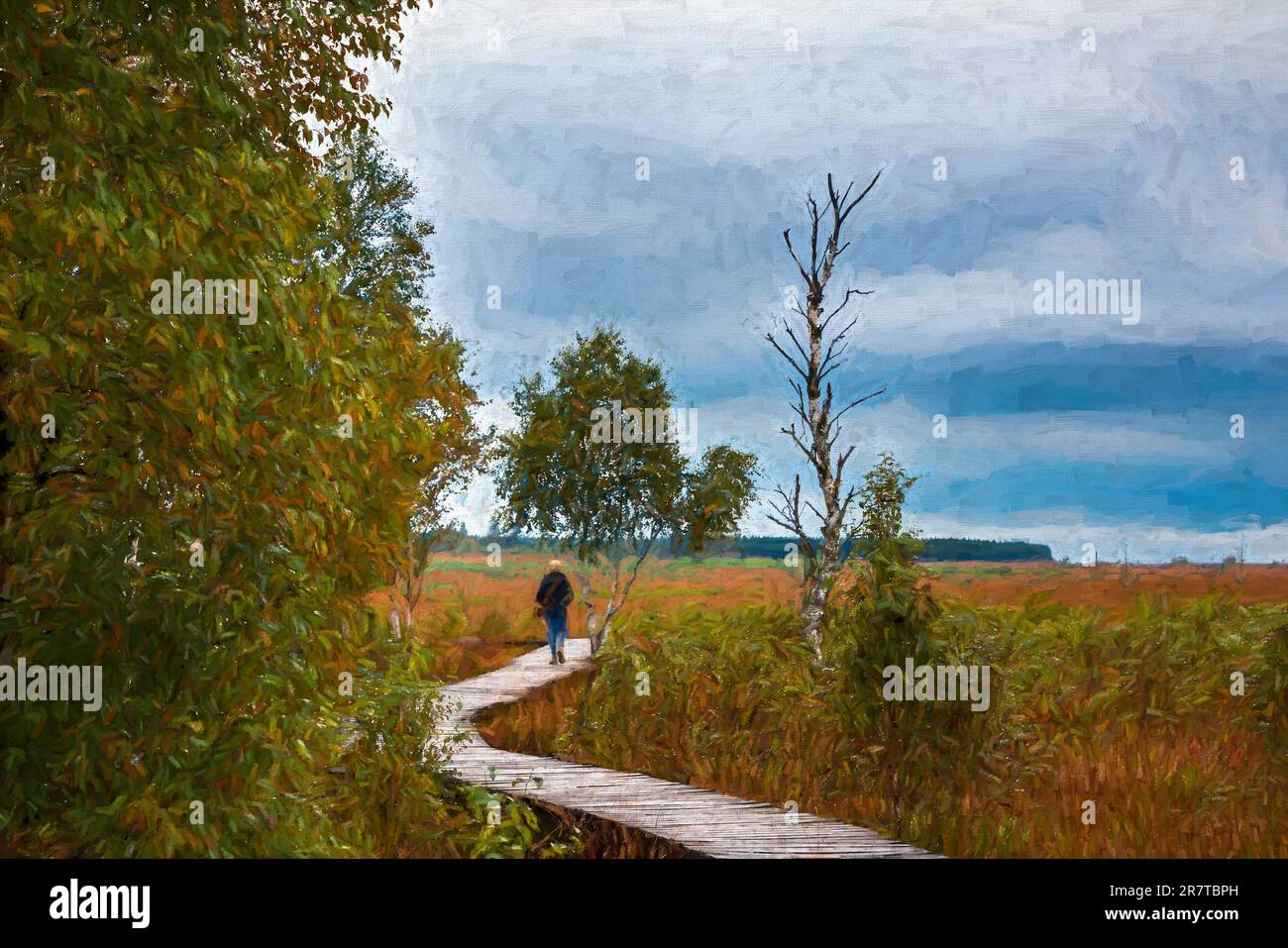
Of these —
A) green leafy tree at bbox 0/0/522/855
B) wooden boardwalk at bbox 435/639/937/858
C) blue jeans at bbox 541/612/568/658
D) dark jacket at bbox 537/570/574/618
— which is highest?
green leafy tree at bbox 0/0/522/855

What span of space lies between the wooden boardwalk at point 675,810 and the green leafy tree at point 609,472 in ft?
29.0

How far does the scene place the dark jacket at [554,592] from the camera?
20.8m

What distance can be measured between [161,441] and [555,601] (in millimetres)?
15367

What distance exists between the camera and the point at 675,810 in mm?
9492

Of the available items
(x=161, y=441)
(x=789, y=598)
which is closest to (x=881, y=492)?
(x=789, y=598)

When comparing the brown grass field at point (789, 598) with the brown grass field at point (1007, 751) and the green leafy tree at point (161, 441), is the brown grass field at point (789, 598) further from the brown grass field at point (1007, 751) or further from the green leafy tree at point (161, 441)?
the green leafy tree at point (161, 441)

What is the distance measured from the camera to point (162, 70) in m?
6.55

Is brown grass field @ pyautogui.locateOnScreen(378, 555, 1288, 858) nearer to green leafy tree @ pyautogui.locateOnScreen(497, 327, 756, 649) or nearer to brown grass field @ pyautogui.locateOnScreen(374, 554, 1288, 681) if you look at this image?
brown grass field @ pyautogui.locateOnScreen(374, 554, 1288, 681)

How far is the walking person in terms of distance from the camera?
2084 cm

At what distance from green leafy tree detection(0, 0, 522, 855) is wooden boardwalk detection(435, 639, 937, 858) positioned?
319 centimetres

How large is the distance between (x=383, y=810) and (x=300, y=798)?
8.27ft

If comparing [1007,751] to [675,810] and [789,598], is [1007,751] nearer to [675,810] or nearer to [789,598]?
[675,810]

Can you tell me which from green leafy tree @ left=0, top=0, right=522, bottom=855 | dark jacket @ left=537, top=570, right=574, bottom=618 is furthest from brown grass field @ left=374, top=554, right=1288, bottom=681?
green leafy tree @ left=0, top=0, right=522, bottom=855
